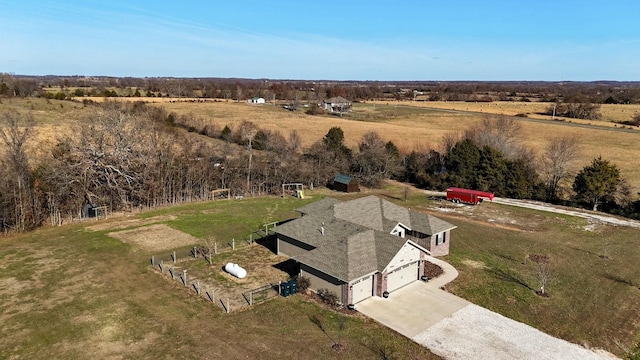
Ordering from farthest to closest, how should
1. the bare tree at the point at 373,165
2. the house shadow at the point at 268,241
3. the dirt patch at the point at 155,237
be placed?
the bare tree at the point at 373,165 → the dirt patch at the point at 155,237 → the house shadow at the point at 268,241

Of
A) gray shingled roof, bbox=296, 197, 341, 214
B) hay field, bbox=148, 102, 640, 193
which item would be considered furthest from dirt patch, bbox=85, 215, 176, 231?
hay field, bbox=148, 102, 640, 193

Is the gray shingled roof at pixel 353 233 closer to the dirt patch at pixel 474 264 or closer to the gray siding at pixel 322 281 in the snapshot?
the gray siding at pixel 322 281

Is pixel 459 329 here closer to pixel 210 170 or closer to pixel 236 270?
pixel 236 270

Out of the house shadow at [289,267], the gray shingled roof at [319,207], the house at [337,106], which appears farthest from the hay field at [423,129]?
the house shadow at [289,267]

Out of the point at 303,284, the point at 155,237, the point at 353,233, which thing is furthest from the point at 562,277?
the point at 155,237

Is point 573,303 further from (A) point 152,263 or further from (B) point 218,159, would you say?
(B) point 218,159

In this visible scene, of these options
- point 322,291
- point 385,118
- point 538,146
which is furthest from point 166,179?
point 385,118
